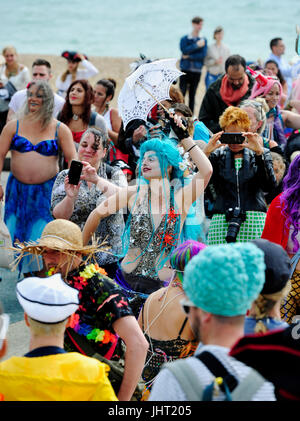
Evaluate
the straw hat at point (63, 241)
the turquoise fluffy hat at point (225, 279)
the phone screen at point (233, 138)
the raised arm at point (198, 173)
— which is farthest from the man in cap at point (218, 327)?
the phone screen at point (233, 138)

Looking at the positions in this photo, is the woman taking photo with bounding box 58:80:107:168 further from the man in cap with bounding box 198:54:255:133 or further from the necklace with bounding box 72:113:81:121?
the man in cap with bounding box 198:54:255:133

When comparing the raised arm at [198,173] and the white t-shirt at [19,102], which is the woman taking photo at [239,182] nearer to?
the raised arm at [198,173]

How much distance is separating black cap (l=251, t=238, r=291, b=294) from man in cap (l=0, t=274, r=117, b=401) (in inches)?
27.7

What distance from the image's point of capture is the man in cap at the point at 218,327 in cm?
189

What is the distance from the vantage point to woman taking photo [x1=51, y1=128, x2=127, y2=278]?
4.39 m

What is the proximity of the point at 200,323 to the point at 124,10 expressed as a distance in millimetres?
40122

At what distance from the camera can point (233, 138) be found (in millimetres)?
4723

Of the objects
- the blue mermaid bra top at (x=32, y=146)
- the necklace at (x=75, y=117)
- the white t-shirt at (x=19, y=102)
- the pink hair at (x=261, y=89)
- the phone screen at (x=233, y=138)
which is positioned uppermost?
the pink hair at (x=261, y=89)

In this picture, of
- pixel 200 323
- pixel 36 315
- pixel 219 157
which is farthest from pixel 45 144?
pixel 200 323

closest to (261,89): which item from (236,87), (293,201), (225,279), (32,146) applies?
(236,87)

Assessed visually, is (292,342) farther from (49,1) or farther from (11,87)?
(49,1)

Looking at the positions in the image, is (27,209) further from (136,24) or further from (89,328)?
(136,24)

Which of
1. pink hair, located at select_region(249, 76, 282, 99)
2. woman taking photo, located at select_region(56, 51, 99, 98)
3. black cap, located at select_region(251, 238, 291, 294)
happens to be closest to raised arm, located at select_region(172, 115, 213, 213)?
black cap, located at select_region(251, 238, 291, 294)

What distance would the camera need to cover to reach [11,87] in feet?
30.6
